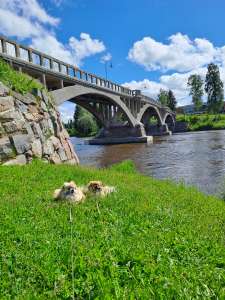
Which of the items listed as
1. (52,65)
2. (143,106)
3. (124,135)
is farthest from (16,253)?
(143,106)

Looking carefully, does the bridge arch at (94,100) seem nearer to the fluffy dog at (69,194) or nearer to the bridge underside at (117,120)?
the bridge underside at (117,120)

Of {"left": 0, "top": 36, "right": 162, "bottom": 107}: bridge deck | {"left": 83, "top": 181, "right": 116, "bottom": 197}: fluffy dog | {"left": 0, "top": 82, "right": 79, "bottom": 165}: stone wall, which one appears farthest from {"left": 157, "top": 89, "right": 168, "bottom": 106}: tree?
{"left": 83, "top": 181, "right": 116, "bottom": 197}: fluffy dog

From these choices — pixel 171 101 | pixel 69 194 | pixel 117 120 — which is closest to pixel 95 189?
pixel 69 194

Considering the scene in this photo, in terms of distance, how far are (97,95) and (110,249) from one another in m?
36.6

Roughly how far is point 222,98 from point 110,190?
327 feet

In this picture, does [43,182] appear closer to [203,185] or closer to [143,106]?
[203,185]

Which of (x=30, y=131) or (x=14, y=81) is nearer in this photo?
(x=30, y=131)

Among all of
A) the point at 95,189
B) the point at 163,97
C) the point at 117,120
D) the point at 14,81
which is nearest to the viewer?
the point at 95,189

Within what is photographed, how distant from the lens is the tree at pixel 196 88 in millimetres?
100875

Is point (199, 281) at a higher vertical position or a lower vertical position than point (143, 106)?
lower

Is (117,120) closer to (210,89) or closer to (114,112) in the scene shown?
(114,112)

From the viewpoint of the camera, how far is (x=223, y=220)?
22.2 ft

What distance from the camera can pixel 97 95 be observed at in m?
39.9

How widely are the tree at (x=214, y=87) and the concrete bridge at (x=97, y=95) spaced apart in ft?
73.9
